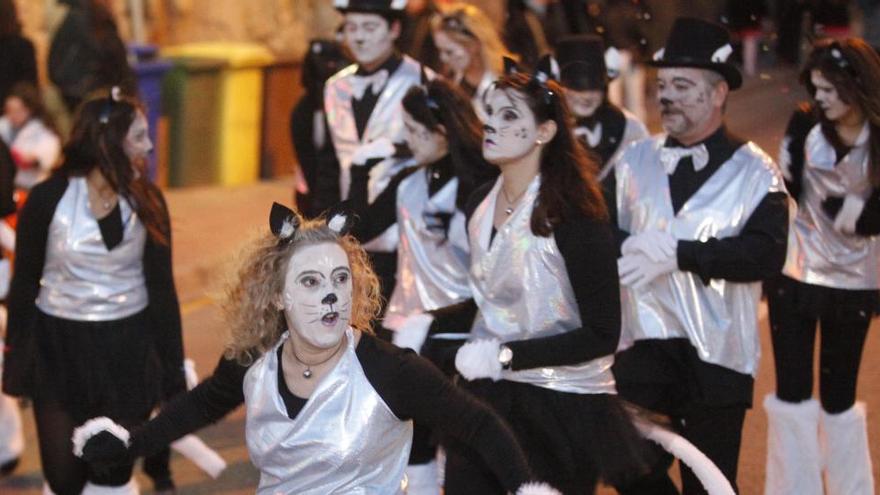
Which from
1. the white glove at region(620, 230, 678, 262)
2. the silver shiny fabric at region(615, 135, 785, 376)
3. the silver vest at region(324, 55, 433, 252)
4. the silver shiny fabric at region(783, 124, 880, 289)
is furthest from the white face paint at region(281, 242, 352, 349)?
the silver vest at region(324, 55, 433, 252)

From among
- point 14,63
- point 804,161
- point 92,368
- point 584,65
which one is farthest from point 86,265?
point 14,63

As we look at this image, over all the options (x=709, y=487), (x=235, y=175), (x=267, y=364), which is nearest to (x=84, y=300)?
(x=267, y=364)

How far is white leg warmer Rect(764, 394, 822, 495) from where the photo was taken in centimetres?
653

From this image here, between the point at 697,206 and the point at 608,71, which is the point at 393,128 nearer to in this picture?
the point at 608,71

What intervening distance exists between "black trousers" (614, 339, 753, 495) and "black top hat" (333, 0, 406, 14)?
295 centimetres

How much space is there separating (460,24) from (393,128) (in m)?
1.40

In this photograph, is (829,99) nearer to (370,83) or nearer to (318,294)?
(370,83)

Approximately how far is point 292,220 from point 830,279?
2790mm

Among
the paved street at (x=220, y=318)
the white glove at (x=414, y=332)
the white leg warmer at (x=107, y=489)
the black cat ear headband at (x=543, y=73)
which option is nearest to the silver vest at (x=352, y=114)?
the paved street at (x=220, y=318)

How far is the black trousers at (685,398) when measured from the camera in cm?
557

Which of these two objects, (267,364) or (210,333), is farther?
(210,333)

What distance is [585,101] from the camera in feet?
24.7

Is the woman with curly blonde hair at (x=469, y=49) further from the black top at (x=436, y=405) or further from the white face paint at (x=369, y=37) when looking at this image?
the black top at (x=436, y=405)

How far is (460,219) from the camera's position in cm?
641
